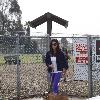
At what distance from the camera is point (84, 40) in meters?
12.6

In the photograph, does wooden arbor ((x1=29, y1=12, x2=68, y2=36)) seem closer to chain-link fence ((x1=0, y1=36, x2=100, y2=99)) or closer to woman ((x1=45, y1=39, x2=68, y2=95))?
chain-link fence ((x1=0, y1=36, x2=100, y2=99))

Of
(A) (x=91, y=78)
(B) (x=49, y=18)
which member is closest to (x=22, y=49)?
(A) (x=91, y=78)

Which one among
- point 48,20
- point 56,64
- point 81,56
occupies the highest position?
point 48,20

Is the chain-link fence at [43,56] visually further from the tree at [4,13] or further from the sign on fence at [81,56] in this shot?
the tree at [4,13]

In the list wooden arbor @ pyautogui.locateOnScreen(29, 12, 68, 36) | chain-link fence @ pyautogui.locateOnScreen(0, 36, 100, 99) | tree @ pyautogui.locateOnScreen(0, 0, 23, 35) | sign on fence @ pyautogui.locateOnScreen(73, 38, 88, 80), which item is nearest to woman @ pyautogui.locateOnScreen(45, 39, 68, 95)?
chain-link fence @ pyautogui.locateOnScreen(0, 36, 100, 99)

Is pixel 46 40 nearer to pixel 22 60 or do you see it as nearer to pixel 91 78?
pixel 22 60

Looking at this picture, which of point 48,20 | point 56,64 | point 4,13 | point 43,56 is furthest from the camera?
point 4,13

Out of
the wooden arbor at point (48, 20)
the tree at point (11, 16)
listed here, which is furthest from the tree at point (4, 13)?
the wooden arbor at point (48, 20)

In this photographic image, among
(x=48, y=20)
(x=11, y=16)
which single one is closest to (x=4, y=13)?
(x=11, y=16)

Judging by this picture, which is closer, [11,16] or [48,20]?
[48,20]

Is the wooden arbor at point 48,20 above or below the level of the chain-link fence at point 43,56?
above

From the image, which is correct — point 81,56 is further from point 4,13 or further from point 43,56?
point 4,13

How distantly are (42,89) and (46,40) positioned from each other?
1.96 m

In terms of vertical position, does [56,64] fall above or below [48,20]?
below
